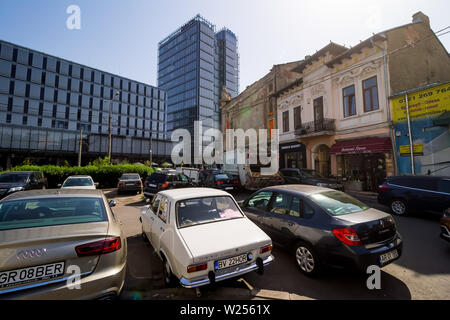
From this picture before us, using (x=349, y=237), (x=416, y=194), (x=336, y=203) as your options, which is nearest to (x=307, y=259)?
(x=349, y=237)

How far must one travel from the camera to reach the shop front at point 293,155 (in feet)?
60.3

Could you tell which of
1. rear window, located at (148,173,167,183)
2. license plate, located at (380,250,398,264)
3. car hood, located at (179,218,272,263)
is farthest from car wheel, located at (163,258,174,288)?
rear window, located at (148,173,167,183)

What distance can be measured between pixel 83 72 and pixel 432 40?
6961 centimetres

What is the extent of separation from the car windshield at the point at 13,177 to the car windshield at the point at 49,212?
31.5 feet

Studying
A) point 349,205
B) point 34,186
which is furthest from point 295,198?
point 34,186

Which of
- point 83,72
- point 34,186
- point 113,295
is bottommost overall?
point 113,295

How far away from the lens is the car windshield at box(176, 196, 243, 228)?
134 inches

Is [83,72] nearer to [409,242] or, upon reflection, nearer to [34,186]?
[34,186]

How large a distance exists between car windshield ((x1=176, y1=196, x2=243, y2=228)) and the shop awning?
12452 millimetres

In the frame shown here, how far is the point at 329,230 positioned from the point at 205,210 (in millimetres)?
2089

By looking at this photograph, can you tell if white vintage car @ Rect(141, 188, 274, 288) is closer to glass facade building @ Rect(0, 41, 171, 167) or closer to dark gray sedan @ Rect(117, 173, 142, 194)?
dark gray sedan @ Rect(117, 173, 142, 194)

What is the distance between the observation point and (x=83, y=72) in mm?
55812

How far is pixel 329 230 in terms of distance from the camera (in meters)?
3.26
